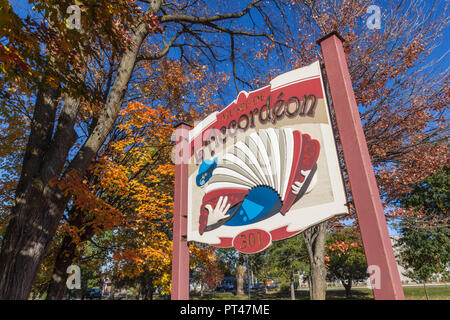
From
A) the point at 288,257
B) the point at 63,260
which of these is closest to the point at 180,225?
the point at 63,260

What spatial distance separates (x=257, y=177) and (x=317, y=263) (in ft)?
21.5

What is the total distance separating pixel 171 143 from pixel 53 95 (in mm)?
4943

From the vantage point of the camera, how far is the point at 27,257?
4305 millimetres

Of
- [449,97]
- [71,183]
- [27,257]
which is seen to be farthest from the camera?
[449,97]

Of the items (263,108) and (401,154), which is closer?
(263,108)

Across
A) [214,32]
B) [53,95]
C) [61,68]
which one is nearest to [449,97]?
[214,32]

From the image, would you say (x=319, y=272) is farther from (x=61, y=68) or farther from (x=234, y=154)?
(x=61, y=68)

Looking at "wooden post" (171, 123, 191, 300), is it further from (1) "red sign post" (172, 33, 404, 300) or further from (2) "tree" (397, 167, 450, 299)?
(2) "tree" (397, 167, 450, 299)

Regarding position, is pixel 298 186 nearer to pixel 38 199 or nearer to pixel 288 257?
pixel 38 199

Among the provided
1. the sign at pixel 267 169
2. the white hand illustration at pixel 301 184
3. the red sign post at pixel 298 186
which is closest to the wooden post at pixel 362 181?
the red sign post at pixel 298 186

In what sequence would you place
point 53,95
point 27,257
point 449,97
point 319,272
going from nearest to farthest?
1. point 27,257
2. point 53,95
3. point 449,97
4. point 319,272

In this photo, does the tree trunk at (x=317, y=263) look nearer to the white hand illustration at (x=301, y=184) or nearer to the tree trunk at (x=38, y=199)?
the white hand illustration at (x=301, y=184)

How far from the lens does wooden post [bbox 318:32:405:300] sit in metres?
2.32

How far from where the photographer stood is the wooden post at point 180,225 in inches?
163
